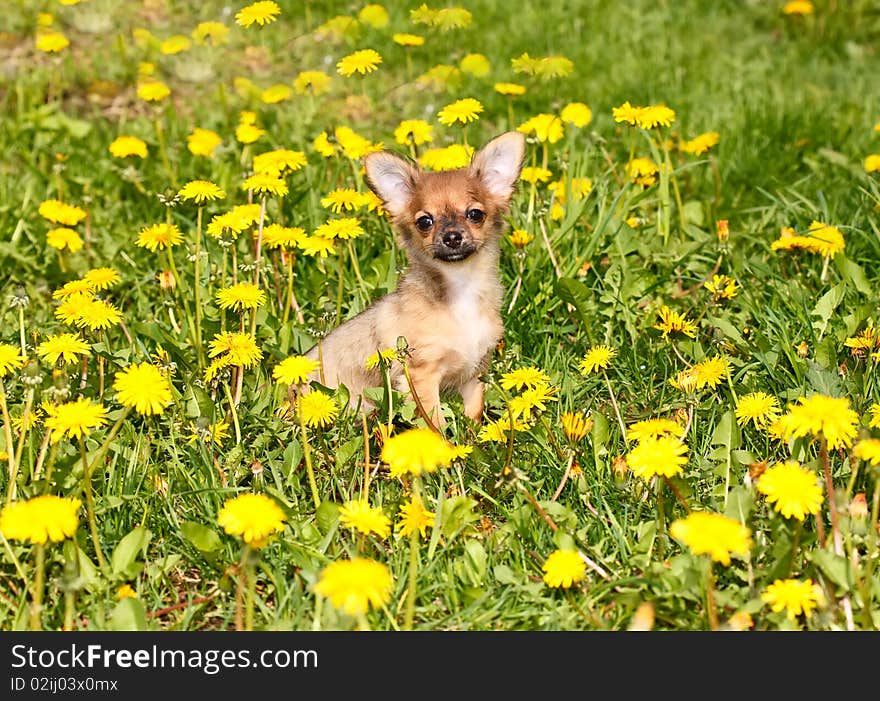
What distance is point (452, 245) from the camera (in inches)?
153

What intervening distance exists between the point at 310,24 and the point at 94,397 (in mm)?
4038

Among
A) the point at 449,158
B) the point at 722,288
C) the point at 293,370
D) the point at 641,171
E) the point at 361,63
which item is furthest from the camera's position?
the point at 641,171

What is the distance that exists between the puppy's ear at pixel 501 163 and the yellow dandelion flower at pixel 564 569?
1.82 metres

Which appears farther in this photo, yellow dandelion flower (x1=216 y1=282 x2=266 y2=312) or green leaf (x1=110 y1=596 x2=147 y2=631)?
yellow dandelion flower (x1=216 y1=282 x2=266 y2=312)

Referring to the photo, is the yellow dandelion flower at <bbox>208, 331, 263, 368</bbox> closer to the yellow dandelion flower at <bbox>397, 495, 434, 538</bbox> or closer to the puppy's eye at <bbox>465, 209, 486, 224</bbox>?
the yellow dandelion flower at <bbox>397, 495, 434, 538</bbox>

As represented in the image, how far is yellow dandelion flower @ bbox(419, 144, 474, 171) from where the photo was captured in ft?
15.6

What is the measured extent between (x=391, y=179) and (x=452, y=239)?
17.8 inches

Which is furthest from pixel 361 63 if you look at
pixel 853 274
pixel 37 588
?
pixel 37 588

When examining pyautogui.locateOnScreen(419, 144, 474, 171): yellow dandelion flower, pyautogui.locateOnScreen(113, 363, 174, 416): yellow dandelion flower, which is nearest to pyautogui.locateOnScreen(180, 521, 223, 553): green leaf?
pyautogui.locateOnScreen(113, 363, 174, 416): yellow dandelion flower

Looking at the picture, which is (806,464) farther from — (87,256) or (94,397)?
(87,256)

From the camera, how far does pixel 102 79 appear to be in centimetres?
666

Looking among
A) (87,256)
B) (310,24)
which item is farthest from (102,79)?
(87,256)

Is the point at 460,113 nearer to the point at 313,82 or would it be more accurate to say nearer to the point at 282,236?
the point at 282,236

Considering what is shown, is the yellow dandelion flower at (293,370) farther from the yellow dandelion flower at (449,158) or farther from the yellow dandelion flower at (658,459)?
the yellow dandelion flower at (449,158)
